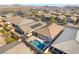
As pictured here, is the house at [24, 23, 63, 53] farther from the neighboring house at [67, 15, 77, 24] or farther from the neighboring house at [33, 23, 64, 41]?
the neighboring house at [67, 15, 77, 24]

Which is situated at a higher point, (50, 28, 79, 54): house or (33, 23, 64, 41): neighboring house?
(33, 23, 64, 41): neighboring house

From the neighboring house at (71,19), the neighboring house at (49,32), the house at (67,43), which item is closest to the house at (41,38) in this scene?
the neighboring house at (49,32)

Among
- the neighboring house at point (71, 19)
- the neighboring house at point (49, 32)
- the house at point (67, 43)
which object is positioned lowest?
the house at point (67, 43)

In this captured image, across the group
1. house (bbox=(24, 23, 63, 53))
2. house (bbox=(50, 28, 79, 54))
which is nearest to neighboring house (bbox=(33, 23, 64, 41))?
house (bbox=(24, 23, 63, 53))

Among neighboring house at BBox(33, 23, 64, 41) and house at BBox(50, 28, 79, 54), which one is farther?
neighboring house at BBox(33, 23, 64, 41)

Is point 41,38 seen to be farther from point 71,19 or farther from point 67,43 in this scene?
point 71,19

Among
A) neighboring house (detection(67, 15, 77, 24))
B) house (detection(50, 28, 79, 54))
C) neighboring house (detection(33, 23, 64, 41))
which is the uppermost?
neighboring house (detection(67, 15, 77, 24))

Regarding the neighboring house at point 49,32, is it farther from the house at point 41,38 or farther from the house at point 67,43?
the house at point 67,43

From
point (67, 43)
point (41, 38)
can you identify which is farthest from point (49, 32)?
point (67, 43)
